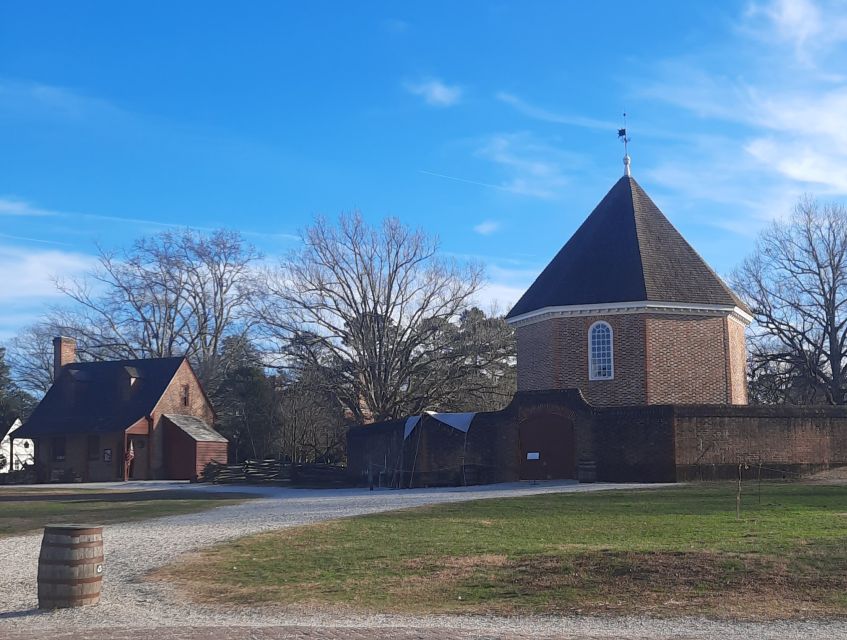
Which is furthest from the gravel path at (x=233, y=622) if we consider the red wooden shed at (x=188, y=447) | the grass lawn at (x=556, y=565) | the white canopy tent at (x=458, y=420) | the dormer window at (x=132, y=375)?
the dormer window at (x=132, y=375)

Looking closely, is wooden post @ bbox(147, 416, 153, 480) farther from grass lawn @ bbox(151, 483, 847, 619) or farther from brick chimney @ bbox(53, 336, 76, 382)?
grass lawn @ bbox(151, 483, 847, 619)

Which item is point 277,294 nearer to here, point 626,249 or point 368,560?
point 626,249

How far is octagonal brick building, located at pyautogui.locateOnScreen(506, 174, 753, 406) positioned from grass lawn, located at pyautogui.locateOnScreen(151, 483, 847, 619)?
45.9 ft

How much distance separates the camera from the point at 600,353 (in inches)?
1319

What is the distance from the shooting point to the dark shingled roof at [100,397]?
52688mm

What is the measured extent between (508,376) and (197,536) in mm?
35269

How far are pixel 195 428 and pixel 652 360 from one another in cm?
3020

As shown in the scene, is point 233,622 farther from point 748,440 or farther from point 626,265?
point 626,265

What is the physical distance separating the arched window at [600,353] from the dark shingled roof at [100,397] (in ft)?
94.8

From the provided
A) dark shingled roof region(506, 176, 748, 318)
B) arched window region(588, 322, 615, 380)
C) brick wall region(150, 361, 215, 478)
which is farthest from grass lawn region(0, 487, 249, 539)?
brick wall region(150, 361, 215, 478)

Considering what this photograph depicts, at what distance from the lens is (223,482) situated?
1781 inches

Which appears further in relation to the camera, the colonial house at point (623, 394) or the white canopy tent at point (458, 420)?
the white canopy tent at point (458, 420)

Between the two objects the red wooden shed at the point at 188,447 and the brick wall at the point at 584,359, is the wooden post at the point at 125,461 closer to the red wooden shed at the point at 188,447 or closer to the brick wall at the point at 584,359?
the red wooden shed at the point at 188,447

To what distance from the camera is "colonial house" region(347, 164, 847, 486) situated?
93.5 feet
